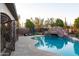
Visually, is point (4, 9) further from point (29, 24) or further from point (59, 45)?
point (59, 45)

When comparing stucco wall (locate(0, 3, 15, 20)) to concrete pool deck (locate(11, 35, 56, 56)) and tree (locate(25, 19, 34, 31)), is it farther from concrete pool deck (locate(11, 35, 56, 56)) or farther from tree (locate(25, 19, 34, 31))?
concrete pool deck (locate(11, 35, 56, 56))

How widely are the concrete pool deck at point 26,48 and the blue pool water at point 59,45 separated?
91 millimetres

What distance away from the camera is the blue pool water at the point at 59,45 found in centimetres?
427

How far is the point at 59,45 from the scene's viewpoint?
427 centimetres

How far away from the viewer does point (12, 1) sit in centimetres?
424

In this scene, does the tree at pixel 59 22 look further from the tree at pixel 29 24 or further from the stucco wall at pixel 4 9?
the stucco wall at pixel 4 9

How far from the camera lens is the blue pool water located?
4.27 m

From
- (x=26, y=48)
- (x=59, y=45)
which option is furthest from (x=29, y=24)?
(x=59, y=45)

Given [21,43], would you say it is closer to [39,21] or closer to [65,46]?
[39,21]

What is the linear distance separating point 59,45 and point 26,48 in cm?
56

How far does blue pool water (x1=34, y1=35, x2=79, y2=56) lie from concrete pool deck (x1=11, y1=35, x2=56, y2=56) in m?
0.09

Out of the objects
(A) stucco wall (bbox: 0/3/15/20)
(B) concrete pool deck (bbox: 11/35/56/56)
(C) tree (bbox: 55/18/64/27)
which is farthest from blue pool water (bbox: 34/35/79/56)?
(A) stucco wall (bbox: 0/3/15/20)

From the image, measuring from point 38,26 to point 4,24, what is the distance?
1.87 feet

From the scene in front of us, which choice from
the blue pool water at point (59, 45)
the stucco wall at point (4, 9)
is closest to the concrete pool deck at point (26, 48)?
the blue pool water at point (59, 45)
